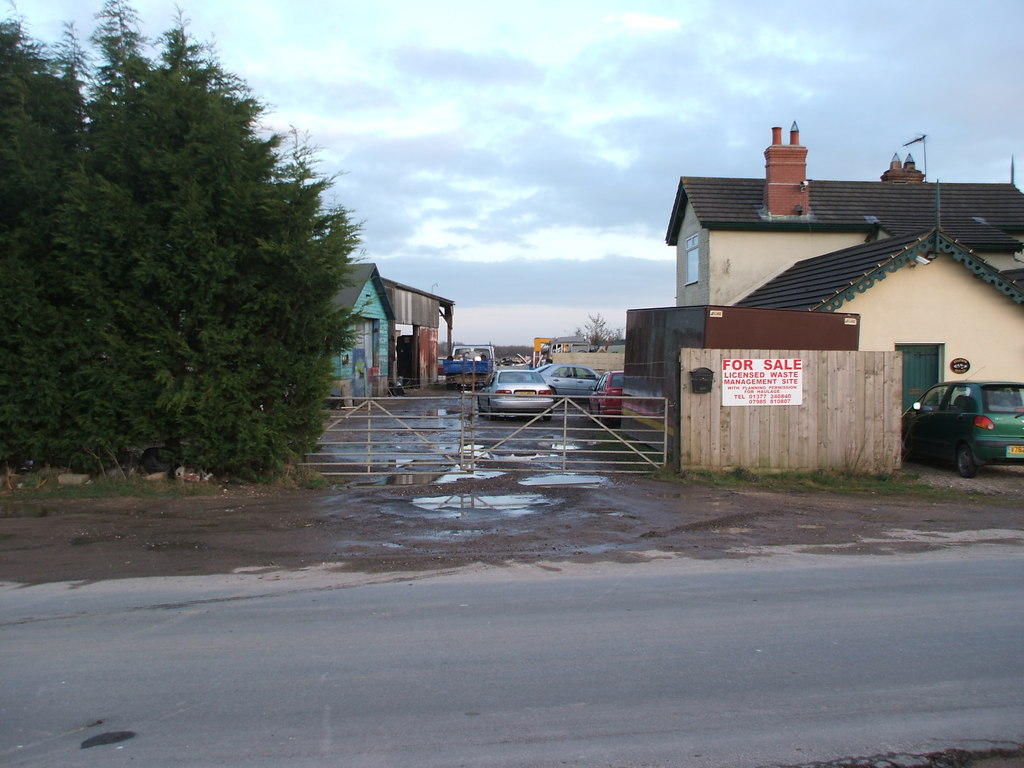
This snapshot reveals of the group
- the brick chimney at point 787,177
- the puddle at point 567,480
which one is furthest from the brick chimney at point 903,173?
the puddle at point 567,480

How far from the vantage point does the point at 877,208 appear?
78.0 ft

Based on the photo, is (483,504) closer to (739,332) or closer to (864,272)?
(739,332)

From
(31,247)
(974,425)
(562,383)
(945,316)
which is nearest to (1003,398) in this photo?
(974,425)

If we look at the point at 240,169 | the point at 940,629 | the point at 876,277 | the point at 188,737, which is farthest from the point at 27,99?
the point at 876,277

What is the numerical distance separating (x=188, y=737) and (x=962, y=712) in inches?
170

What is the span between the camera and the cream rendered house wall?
1741 cm

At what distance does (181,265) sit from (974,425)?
12783 mm

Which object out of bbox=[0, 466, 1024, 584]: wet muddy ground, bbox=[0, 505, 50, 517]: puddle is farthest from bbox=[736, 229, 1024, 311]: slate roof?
bbox=[0, 505, 50, 517]: puddle

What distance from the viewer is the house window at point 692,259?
2459 cm

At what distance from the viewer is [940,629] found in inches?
239

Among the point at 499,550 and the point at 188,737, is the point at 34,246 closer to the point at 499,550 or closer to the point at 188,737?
the point at 499,550

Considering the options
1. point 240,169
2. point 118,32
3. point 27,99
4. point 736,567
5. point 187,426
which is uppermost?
point 118,32

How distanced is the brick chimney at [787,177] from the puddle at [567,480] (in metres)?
12.8

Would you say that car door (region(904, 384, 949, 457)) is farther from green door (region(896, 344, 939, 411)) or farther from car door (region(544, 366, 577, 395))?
car door (region(544, 366, 577, 395))
